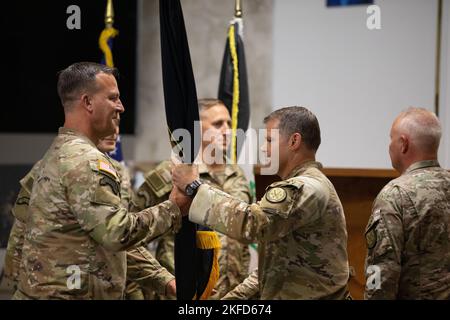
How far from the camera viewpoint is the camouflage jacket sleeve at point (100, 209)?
231 cm

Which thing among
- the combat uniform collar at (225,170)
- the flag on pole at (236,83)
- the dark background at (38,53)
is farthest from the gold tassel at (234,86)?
the dark background at (38,53)

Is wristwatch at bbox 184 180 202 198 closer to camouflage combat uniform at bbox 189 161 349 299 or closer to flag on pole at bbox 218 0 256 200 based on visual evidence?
camouflage combat uniform at bbox 189 161 349 299

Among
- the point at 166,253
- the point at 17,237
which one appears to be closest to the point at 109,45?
the point at 166,253

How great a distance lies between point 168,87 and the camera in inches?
102

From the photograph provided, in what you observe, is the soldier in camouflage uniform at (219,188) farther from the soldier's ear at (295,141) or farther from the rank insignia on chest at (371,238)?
the rank insignia on chest at (371,238)

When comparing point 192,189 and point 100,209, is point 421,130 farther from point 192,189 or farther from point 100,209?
point 100,209

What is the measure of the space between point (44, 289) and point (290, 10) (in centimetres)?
383

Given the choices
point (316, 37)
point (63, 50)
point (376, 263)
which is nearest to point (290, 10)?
point (316, 37)

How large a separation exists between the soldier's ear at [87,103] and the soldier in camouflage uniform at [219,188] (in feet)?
4.02

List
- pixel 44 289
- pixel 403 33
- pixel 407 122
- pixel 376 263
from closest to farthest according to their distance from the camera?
1. pixel 44 289
2. pixel 376 263
3. pixel 407 122
4. pixel 403 33

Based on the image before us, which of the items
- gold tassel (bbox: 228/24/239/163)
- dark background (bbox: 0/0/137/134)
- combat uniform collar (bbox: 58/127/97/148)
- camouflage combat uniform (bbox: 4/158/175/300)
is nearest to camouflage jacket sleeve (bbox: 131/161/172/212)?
camouflage combat uniform (bbox: 4/158/175/300)

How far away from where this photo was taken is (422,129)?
2.69 m

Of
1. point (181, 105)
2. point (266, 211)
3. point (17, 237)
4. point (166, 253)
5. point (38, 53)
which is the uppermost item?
point (38, 53)
